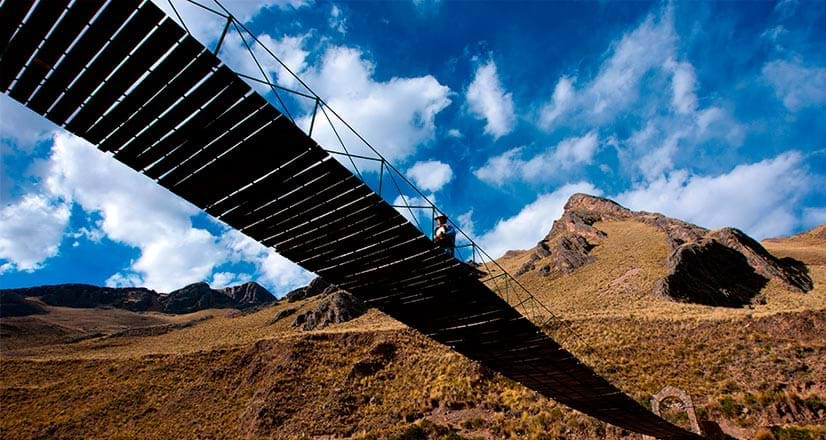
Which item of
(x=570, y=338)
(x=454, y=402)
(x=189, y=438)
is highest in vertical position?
(x=570, y=338)

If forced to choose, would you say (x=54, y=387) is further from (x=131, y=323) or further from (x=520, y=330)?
(x=131, y=323)

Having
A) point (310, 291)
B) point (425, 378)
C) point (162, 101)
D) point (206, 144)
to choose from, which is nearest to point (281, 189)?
point (206, 144)

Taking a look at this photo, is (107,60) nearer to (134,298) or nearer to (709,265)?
(709,265)

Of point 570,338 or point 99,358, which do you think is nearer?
point 570,338

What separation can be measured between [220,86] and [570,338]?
105 feet

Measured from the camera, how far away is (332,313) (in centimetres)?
5119

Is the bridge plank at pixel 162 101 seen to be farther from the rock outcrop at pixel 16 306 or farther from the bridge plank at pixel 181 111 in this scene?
the rock outcrop at pixel 16 306

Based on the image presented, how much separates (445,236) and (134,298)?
463 ft

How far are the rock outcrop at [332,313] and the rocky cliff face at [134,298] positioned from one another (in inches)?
3155

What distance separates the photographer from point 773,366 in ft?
72.4

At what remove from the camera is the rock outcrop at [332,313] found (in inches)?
1981

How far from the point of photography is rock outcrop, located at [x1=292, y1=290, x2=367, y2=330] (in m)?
50.3

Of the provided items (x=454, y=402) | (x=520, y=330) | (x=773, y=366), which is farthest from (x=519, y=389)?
(x=520, y=330)

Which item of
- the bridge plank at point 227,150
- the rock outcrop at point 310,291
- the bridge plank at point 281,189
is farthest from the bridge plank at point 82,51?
the rock outcrop at point 310,291
